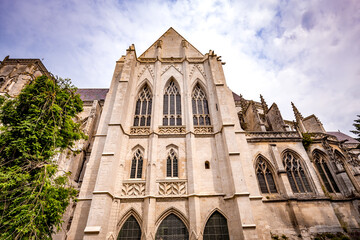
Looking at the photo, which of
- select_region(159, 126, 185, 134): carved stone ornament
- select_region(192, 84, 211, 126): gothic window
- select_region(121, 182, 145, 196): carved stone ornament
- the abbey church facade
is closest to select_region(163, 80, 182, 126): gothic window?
the abbey church facade

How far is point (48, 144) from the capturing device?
24.1 feet

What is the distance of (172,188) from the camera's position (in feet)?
31.8

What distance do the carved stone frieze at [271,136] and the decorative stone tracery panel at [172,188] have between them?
5.99m

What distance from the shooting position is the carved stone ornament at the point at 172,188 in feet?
31.4

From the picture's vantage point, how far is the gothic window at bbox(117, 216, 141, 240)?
852 cm

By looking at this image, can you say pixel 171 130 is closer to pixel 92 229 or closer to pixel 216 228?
pixel 216 228

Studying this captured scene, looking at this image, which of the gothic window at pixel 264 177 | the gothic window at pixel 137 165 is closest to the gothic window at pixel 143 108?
the gothic window at pixel 137 165

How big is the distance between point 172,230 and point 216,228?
221 cm

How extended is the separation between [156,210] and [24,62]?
25.8m

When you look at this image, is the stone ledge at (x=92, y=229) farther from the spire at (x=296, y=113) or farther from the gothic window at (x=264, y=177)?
the spire at (x=296, y=113)

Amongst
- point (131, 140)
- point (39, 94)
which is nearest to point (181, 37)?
point (131, 140)

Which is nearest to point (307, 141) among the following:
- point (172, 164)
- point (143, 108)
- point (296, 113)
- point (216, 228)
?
point (296, 113)

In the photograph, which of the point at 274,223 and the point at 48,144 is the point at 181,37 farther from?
the point at 274,223

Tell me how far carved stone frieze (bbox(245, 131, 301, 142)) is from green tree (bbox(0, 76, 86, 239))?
11110mm
